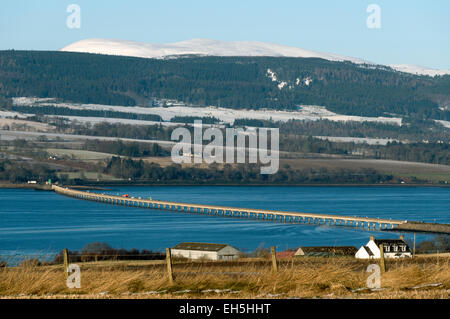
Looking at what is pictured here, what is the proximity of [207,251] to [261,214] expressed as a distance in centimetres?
5960

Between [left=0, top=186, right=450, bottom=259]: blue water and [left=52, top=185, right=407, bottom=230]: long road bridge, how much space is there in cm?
242

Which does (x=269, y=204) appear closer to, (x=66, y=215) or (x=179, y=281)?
(x=66, y=215)

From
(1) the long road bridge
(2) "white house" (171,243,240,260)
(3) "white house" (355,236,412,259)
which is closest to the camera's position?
(3) "white house" (355,236,412,259)

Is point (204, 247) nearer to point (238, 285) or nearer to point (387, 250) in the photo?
point (387, 250)

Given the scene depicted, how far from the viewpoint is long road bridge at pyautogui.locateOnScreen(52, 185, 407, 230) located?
284ft

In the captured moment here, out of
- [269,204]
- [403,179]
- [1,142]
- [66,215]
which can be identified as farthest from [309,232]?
[1,142]

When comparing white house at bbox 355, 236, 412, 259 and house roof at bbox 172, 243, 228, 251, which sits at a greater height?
white house at bbox 355, 236, 412, 259

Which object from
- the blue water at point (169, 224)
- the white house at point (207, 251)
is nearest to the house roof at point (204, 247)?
the white house at point (207, 251)

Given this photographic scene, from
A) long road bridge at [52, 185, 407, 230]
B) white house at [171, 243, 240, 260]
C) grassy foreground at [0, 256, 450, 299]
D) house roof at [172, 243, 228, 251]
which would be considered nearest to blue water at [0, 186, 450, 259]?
long road bridge at [52, 185, 407, 230]

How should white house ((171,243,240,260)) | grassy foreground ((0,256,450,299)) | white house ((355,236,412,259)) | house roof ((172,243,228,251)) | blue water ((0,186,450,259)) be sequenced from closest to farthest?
grassy foreground ((0,256,450,299))
white house ((355,236,412,259))
white house ((171,243,240,260))
house roof ((172,243,228,251))
blue water ((0,186,450,259))

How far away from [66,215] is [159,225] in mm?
17060

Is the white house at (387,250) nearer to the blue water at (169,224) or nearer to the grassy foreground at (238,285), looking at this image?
the blue water at (169,224)

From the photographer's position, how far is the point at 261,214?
335 ft

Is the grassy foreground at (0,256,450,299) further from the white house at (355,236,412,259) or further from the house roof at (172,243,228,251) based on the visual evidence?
the house roof at (172,243,228,251)
